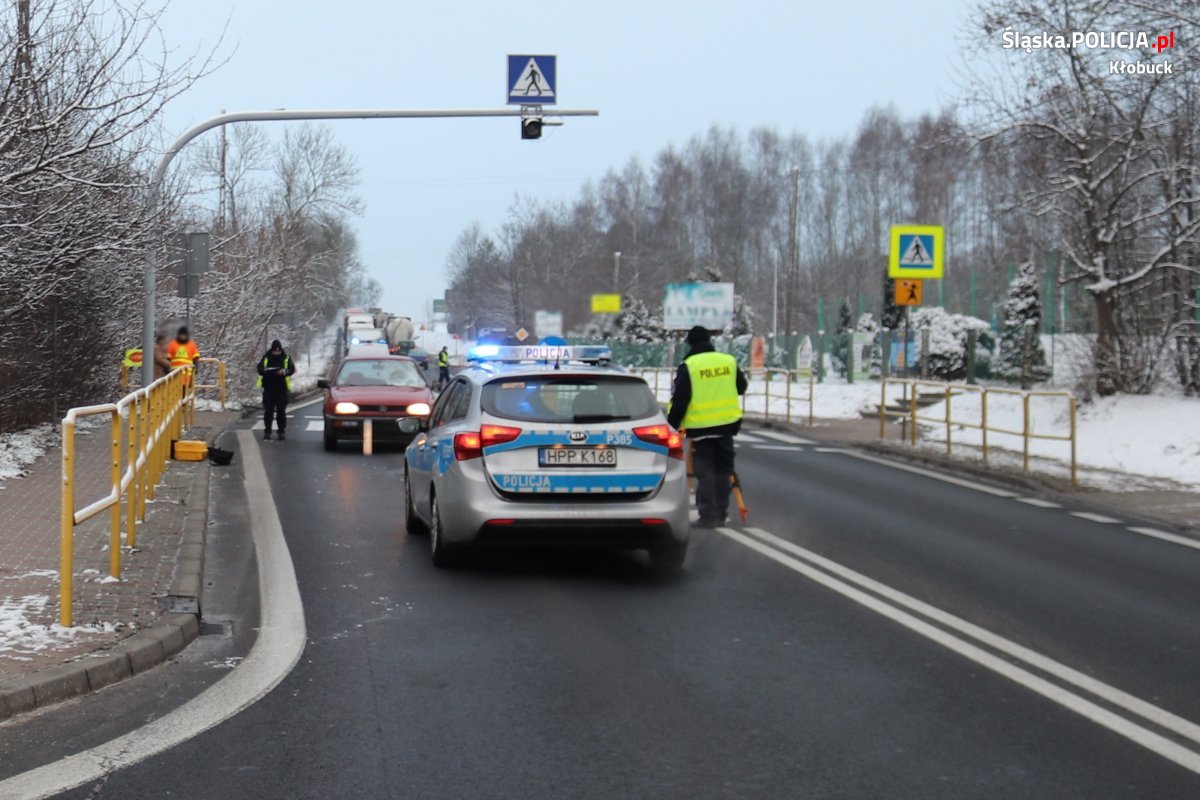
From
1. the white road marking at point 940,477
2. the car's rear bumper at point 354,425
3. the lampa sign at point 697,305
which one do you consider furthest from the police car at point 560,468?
the lampa sign at point 697,305

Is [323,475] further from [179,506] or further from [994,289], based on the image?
[994,289]

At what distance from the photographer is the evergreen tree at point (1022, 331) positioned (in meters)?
34.4

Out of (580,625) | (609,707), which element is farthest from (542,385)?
(609,707)

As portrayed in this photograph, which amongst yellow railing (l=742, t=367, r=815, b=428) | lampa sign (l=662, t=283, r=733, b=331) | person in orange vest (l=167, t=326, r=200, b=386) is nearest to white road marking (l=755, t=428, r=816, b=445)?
yellow railing (l=742, t=367, r=815, b=428)

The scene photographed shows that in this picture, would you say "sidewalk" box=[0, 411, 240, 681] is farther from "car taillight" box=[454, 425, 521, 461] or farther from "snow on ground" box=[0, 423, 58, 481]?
"car taillight" box=[454, 425, 521, 461]

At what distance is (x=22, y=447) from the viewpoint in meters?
17.3

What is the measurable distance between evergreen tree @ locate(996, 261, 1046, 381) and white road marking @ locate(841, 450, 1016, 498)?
39.9 ft

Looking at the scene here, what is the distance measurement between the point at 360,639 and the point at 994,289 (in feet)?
143

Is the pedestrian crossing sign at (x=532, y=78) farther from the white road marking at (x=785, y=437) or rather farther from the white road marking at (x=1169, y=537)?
the white road marking at (x=1169, y=537)

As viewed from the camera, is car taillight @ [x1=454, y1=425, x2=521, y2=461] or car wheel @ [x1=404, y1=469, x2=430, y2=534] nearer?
car taillight @ [x1=454, y1=425, x2=521, y2=461]

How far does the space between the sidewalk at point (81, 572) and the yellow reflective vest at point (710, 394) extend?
419 cm

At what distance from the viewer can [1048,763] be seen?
5547 millimetres

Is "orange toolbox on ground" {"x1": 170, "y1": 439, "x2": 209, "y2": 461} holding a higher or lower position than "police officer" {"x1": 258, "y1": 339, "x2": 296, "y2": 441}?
lower

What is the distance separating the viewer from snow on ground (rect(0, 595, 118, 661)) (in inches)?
273
